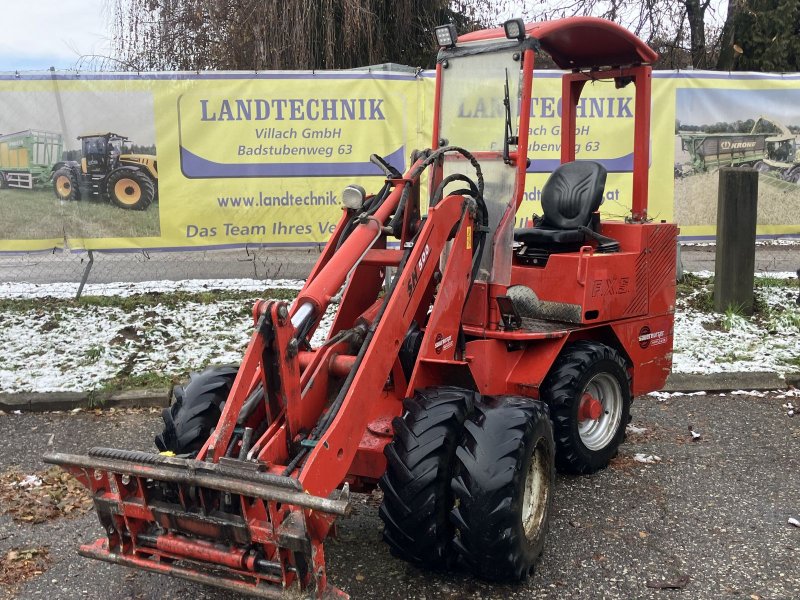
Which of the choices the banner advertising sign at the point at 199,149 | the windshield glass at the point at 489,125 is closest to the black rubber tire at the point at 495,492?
the windshield glass at the point at 489,125

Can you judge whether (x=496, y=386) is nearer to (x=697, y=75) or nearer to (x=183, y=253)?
(x=183, y=253)

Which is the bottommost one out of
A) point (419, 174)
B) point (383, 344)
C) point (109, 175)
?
point (383, 344)

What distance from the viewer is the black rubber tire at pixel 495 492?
343 centimetres

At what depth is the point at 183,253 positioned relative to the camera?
8.32 m

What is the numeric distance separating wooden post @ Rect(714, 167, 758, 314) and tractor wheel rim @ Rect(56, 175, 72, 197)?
673cm

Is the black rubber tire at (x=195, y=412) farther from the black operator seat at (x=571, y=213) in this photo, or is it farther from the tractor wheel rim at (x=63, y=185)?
the tractor wheel rim at (x=63, y=185)

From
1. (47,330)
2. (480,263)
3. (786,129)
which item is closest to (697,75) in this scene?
(786,129)

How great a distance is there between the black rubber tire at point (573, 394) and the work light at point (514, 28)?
1.94 m

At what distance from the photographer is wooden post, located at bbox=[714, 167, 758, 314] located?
8.00m

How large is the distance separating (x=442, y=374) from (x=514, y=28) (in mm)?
1989

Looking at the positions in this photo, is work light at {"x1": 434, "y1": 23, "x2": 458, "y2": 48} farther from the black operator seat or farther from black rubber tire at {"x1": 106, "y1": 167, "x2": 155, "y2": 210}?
black rubber tire at {"x1": 106, "y1": 167, "x2": 155, "y2": 210}

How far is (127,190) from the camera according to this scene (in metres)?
8.13

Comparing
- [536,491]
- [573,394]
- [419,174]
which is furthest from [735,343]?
[419,174]

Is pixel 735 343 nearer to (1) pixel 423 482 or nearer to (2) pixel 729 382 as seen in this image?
(2) pixel 729 382
